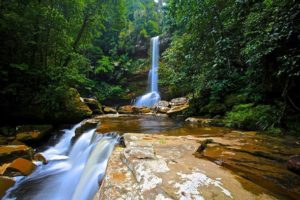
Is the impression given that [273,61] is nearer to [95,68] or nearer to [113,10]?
[113,10]

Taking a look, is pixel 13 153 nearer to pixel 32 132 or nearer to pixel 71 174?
pixel 71 174

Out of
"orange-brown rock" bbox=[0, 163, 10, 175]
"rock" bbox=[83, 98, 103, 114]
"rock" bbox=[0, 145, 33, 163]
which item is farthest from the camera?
"rock" bbox=[83, 98, 103, 114]

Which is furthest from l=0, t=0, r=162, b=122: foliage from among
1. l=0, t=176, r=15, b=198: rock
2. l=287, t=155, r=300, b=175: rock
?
l=287, t=155, r=300, b=175: rock

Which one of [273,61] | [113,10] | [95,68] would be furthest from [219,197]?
[95,68]

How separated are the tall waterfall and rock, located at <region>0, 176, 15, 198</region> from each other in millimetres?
12349

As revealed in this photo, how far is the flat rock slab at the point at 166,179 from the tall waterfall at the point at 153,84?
13.6m

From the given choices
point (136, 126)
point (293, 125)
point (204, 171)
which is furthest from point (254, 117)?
point (204, 171)

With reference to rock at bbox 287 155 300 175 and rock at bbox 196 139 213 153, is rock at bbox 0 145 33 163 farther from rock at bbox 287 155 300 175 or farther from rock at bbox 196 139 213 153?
rock at bbox 287 155 300 175

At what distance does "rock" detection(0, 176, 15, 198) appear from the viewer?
4.38 meters

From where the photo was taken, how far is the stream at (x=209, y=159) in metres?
2.43

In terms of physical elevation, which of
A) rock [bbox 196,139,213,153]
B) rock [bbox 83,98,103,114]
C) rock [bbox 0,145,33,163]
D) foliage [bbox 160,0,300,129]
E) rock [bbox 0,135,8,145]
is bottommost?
rock [bbox 0,145,33,163]

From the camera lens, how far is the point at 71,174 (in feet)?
17.4

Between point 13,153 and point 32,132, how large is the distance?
6.93 feet

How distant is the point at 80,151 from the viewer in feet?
21.3
